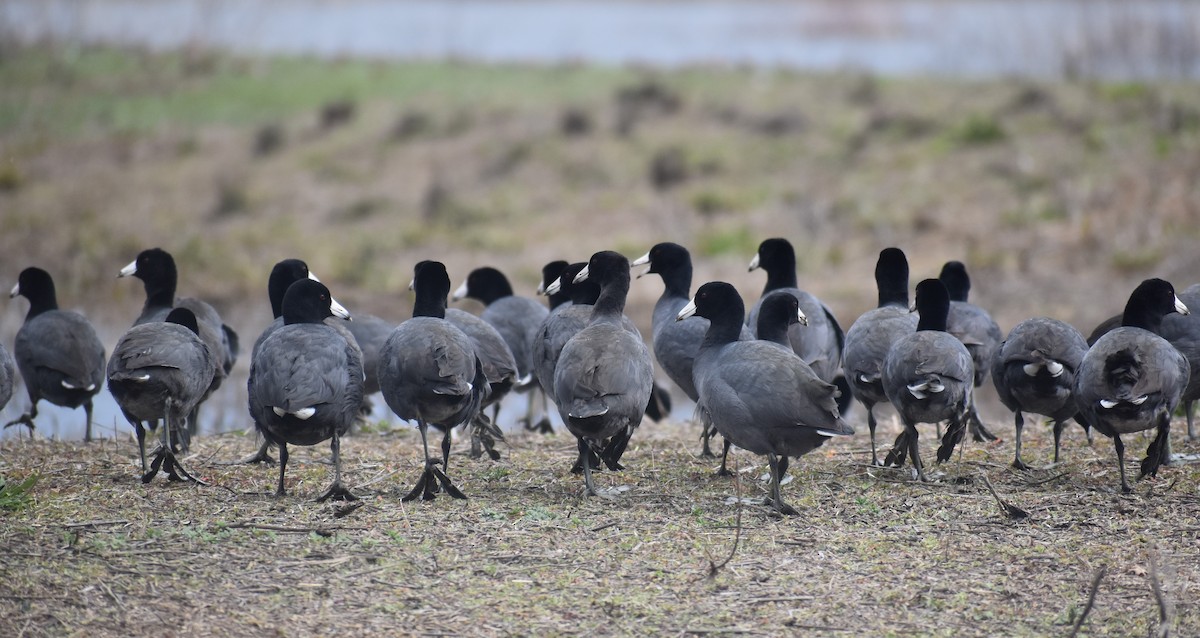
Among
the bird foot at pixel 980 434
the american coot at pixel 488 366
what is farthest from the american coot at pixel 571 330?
the bird foot at pixel 980 434

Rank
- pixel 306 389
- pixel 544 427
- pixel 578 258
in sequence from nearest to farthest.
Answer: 1. pixel 306 389
2. pixel 544 427
3. pixel 578 258

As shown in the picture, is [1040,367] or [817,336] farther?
[817,336]

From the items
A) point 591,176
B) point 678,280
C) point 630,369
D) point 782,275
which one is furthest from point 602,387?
point 591,176

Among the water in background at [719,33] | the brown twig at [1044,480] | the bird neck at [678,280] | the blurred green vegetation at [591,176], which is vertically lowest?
the brown twig at [1044,480]

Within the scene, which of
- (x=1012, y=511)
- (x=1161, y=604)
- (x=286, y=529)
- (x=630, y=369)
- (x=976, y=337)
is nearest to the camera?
(x=1161, y=604)

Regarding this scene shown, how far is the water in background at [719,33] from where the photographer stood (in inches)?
898

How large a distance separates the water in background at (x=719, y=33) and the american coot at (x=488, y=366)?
17639 mm

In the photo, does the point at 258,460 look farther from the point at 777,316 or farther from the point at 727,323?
the point at 777,316

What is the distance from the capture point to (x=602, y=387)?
6.55m

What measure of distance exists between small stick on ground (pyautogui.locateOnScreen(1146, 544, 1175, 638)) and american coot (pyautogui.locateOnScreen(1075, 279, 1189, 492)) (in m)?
0.83

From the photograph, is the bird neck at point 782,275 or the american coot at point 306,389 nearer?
the american coot at point 306,389

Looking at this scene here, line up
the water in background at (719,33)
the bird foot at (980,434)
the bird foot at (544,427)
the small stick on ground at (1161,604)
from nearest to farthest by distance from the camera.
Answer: the small stick on ground at (1161,604) → the bird foot at (980,434) → the bird foot at (544,427) → the water in background at (719,33)

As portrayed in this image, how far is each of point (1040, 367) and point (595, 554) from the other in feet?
9.13

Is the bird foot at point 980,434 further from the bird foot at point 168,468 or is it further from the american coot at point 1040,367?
the bird foot at point 168,468
